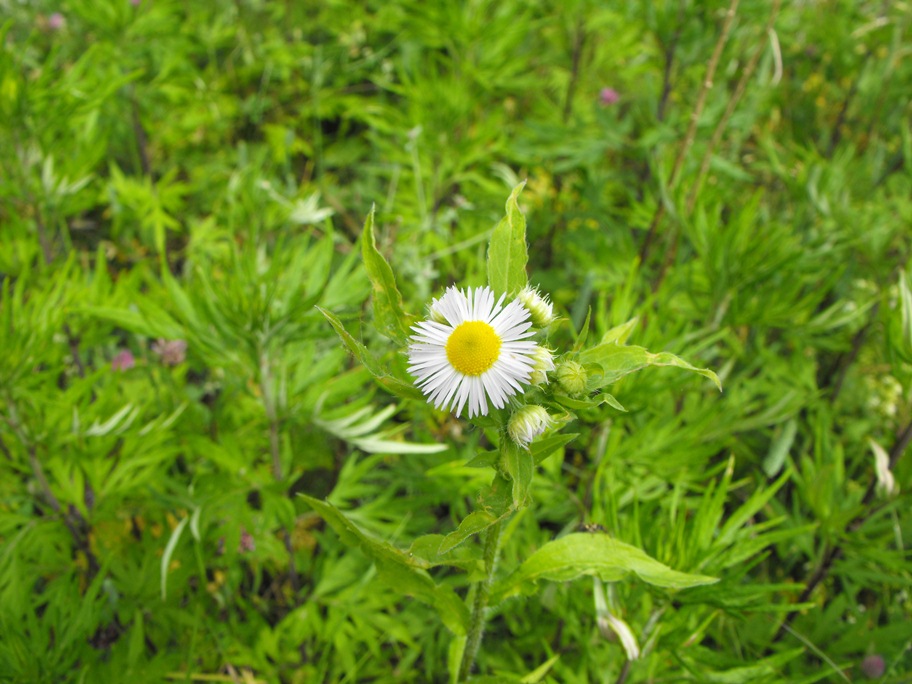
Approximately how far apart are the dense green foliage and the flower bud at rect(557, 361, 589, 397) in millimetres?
38

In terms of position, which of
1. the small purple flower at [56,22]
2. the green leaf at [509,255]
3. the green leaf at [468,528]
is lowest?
the green leaf at [468,528]

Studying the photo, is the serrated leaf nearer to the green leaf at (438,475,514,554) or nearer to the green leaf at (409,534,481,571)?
the green leaf at (438,475,514,554)

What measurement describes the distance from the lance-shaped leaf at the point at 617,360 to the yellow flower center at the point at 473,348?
0.11m

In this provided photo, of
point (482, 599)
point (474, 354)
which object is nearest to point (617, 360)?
point (474, 354)

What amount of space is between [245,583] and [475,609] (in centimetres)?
107

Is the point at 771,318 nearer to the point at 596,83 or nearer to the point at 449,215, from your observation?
the point at 449,215

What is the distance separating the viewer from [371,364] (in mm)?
712

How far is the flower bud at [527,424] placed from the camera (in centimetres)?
70

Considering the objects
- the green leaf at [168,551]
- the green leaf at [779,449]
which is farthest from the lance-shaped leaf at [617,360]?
the green leaf at [779,449]

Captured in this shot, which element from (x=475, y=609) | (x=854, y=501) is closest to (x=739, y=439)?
(x=854, y=501)

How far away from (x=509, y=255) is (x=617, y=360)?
0.18 metres

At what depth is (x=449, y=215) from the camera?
1.97 metres

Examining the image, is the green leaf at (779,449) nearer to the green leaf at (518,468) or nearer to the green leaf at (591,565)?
the green leaf at (591,565)

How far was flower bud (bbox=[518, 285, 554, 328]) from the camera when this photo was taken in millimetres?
769
